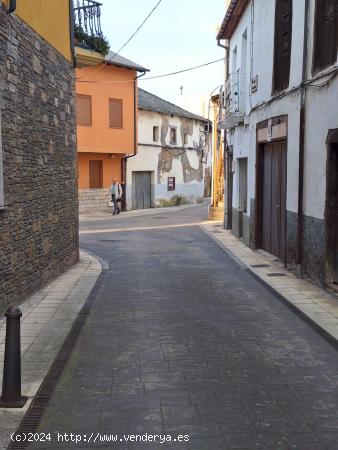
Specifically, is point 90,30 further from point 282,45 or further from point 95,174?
point 95,174

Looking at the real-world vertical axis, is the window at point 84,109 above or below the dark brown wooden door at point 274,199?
above

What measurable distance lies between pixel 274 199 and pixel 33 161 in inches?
235

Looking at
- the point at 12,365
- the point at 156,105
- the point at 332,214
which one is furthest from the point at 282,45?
the point at 156,105

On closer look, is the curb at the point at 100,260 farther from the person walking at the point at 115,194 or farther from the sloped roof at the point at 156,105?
the sloped roof at the point at 156,105

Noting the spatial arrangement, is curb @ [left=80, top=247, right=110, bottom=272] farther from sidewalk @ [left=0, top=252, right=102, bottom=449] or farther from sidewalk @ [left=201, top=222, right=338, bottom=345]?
sidewalk @ [left=201, top=222, right=338, bottom=345]

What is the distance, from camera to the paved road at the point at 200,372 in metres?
4.08

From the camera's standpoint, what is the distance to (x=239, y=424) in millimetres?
4145

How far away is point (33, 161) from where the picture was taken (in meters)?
8.94

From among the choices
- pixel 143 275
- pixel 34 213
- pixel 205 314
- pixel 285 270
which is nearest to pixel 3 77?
pixel 34 213

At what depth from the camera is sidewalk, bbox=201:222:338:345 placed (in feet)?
23.4

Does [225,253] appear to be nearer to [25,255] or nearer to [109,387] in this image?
[25,255]

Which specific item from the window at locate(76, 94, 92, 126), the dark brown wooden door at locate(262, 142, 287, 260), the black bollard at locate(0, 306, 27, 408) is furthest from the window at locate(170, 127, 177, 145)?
the black bollard at locate(0, 306, 27, 408)

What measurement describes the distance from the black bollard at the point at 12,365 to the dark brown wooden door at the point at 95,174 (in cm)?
2374

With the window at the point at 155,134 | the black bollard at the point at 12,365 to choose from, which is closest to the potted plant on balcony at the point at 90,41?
the black bollard at the point at 12,365
